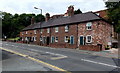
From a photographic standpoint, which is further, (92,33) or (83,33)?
(83,33)

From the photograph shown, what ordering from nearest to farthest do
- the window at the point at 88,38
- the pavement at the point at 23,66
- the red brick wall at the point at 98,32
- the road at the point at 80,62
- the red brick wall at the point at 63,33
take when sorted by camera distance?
the pavement at the point at 23,66 < the road at the point at 80,62 < the red brick wall at the point at 98,32 < the window at the point at 88,38 < the red brick wall at the point at 63,33

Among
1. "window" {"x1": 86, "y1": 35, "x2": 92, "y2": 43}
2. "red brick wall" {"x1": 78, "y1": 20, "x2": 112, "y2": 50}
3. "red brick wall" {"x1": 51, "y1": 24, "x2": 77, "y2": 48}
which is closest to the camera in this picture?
"red brick wall" {"x1": 78, "y1": 20, "x2": 112, "y2": 50}

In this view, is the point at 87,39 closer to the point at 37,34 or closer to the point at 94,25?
the point at 94,25

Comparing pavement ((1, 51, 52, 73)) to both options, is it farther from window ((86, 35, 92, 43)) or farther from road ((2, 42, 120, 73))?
window ((86, 35, 92, 43))

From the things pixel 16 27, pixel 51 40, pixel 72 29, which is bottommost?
pixel 51 40

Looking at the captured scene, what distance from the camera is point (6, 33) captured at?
83.8 m

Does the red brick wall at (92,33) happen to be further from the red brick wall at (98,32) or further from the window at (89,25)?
the window at (89,25)

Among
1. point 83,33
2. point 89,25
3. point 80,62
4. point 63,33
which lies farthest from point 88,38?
point 80,62

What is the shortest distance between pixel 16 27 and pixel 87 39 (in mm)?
71718

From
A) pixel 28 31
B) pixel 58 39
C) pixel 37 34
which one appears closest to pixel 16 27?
pixel 28 31

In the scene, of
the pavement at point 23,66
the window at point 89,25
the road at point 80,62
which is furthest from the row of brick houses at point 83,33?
the pavement at point 23,66

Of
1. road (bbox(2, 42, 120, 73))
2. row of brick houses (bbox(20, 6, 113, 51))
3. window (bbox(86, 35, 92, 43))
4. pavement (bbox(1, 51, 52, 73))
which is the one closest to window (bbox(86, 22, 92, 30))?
row of brick houses (bbox(20, 6, 113, 51))

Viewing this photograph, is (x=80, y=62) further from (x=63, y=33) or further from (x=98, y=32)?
(x=63, y=33)

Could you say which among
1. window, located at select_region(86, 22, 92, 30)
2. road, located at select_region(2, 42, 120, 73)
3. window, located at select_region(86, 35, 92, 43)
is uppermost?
window, located at select_region(86, 22, 92, 30)
